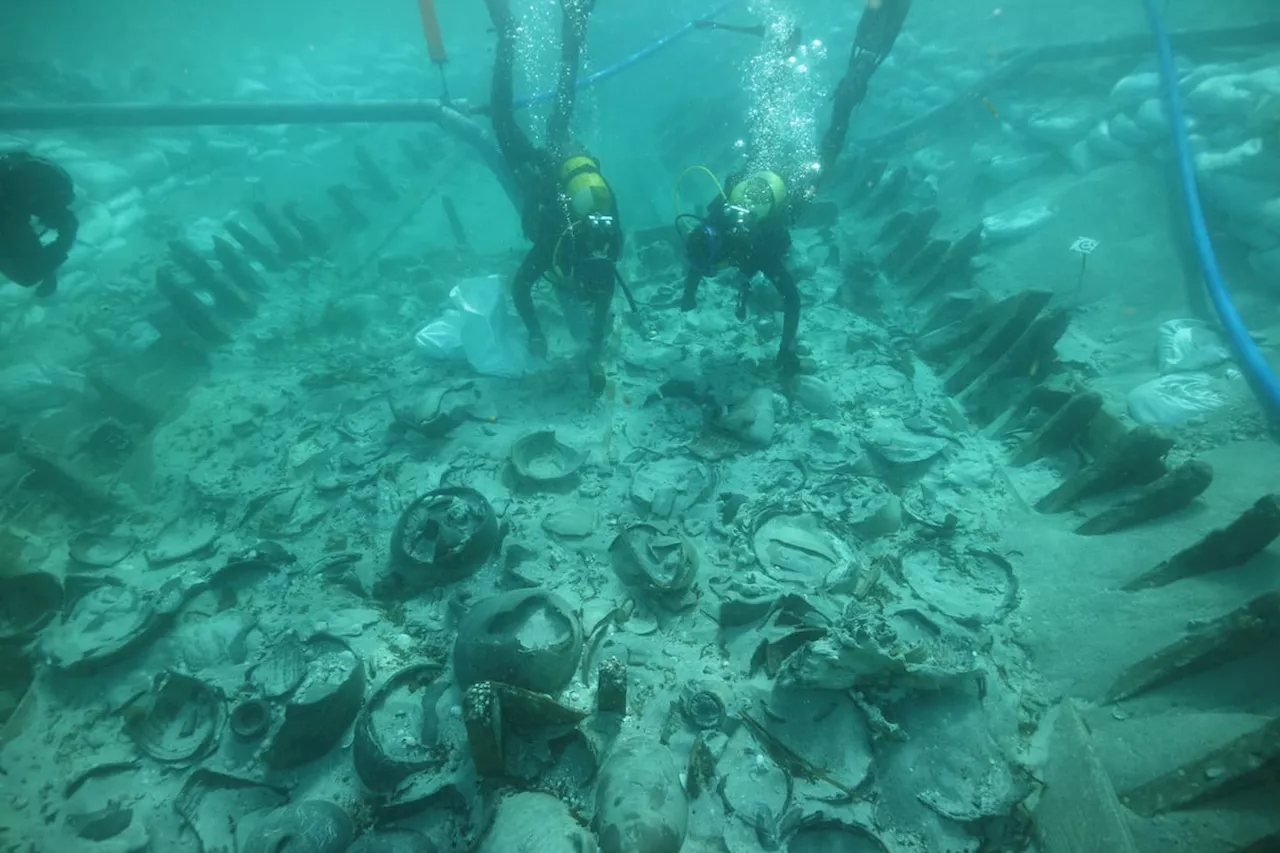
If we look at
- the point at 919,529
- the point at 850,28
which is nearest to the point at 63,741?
the point at 919,529

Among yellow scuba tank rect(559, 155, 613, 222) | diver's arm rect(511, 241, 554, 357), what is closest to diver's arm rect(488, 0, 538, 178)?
yellow scuba tank rect(559, 155, 613, 222)

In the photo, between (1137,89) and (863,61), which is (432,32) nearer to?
(863,61)

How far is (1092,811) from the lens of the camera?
282cm

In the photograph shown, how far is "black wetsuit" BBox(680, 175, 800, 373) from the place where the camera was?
5.60 meters

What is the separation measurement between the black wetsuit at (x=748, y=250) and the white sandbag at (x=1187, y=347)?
140 inches

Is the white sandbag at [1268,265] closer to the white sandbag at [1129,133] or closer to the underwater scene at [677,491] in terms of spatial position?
the underwater scene at [677,491]

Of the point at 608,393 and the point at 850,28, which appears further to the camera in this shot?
the point at 850,28

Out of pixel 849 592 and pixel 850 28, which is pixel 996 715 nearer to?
pixel 849 592

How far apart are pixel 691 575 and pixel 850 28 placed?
17810 mm

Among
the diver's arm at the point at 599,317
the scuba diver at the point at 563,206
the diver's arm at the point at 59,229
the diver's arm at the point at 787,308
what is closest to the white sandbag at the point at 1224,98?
the diver's arm at the point at 787,308

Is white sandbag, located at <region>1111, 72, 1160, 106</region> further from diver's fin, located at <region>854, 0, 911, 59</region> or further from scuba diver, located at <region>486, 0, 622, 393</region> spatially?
scuba diver, located at <region>486, 0, 622, 393</region>

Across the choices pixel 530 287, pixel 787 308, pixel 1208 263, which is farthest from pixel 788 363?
Answer: pixel 1208 263

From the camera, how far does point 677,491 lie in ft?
17.1

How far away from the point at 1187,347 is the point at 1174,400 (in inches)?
37.1
